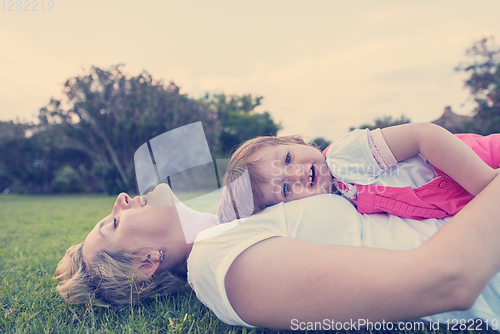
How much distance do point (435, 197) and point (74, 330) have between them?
6.43 ft

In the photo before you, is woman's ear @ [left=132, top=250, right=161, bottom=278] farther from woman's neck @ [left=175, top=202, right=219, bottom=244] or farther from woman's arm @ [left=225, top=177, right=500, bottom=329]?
woman's arm @ [left=225, top=177, right=500, bottom=329]

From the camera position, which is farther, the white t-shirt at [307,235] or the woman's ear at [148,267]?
the woman's ear at [148,267]

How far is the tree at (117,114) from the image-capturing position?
16.9 meters

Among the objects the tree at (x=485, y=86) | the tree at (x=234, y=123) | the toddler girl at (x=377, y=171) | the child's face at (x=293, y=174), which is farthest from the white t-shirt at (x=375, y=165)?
the tree at (x=234, y=123)

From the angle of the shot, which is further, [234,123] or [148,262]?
[234,123]

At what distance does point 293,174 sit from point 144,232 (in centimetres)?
89

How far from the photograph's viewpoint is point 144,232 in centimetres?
156

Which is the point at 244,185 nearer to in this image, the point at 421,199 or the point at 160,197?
the point at 160,197

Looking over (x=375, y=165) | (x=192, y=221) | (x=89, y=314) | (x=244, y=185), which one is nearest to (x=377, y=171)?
(x=375, y=165)

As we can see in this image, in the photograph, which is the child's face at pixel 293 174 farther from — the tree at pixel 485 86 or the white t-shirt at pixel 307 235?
the tree at pixel 485 86

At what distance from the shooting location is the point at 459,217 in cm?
101

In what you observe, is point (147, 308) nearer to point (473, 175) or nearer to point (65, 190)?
point (473, 175)

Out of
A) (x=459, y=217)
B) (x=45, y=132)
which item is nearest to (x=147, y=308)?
(x=459, y=217)

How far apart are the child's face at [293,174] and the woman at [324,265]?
0.80ft
